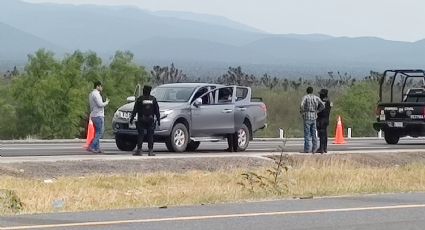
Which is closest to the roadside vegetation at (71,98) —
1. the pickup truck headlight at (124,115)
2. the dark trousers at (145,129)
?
the pickup truck headlight at (124,115)

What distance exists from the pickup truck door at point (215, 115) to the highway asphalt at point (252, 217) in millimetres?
9929

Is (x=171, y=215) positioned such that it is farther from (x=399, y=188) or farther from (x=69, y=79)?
(x=69, y=79)

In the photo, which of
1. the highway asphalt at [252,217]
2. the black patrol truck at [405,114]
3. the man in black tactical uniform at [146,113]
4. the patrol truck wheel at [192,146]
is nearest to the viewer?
the highway asphalt at [252,217]

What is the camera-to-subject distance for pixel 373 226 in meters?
12.3

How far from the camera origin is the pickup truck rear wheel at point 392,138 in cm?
3275

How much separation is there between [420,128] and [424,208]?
17239 mm

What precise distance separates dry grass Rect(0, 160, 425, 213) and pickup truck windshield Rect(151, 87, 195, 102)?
3356 millimetres

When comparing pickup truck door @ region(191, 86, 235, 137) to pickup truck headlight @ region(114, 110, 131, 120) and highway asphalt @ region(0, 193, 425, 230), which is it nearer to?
pickup truck headlight @ region(114, 110, 131, 120)

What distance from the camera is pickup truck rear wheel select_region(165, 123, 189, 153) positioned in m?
24.1

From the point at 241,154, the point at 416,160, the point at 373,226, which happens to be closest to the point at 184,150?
the point at 241,154

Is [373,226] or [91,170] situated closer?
[373,226]

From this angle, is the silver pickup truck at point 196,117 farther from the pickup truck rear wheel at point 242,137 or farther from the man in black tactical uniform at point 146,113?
the man in black tactical uniform at point 146,113

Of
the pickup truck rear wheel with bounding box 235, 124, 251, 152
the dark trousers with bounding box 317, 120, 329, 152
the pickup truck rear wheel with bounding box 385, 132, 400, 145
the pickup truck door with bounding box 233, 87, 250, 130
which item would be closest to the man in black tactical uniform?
the pickup truck door with bounding box 233, 87, 250, 130

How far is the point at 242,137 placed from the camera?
26.1m
